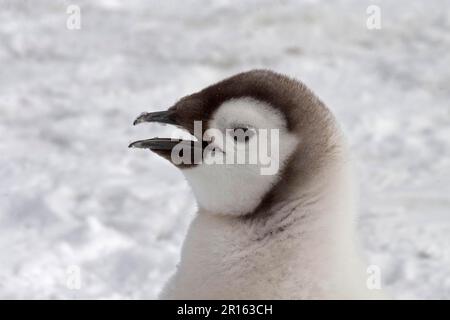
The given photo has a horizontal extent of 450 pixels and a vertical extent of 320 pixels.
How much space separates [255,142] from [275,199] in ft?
0.38

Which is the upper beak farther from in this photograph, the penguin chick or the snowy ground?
→ the snowy ground

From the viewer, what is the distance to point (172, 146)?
1868mm

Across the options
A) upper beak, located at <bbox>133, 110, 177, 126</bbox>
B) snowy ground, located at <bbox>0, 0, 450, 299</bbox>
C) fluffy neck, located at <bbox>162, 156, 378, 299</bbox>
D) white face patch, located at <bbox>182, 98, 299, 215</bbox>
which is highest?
snowy ground, located at <bbox>0, 0, 450, 299</bbox>

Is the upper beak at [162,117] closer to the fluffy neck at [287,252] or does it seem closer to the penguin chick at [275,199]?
the penguin chick at [275,199]

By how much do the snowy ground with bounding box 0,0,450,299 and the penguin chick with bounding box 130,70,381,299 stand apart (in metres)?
1.15

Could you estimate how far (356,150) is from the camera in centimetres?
402

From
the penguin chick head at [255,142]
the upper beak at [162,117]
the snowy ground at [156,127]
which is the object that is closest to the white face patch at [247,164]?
the penguin chick head at [255,142]

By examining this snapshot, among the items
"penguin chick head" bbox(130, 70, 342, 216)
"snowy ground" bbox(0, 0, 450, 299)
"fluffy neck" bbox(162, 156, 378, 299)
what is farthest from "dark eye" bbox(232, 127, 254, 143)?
"snowy ground" bbox(0, 0, 450, 299)

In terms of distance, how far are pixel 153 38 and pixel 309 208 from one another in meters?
3.55

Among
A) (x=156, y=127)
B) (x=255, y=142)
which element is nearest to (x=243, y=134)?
(x=255, y=142)

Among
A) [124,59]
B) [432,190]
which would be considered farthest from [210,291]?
[124,59]

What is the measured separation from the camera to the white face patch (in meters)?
1.76

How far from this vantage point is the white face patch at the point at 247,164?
1.76 m

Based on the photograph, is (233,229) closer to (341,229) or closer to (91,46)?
(341,229)
